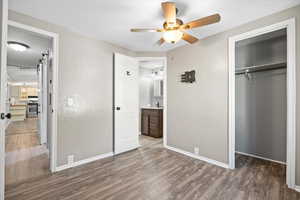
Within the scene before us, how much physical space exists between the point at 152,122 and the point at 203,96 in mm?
2083

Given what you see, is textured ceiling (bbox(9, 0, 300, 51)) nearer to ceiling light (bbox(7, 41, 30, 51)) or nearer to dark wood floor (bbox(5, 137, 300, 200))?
ceiling light (bbox(7, 41, 30, 51))

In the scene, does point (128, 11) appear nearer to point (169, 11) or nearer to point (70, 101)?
point (169, 11)

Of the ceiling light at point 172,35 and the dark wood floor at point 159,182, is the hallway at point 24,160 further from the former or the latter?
the ceiling light at point 172,35

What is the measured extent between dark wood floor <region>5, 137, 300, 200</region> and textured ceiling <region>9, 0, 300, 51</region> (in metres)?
2.36

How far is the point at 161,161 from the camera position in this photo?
8.89 feet

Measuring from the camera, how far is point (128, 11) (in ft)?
6.36

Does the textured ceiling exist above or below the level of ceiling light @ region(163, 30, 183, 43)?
above

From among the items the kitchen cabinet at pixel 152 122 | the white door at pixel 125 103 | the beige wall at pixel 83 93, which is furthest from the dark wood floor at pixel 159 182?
the kitchen cabinet at pixel 152 122

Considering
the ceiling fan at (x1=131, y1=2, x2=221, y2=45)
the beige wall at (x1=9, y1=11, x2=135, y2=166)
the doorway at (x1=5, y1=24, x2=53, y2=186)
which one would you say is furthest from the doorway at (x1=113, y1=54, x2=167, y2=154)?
the ceiling fan at (x1=131, y1=2, x2=221, y2=45)

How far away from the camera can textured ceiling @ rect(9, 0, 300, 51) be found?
1777 millimetres

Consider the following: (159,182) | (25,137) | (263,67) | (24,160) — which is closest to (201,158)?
(159,182)

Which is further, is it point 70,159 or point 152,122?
point 152,122

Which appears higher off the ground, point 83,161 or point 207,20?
point 207,20

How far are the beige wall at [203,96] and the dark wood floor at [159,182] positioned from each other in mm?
448
